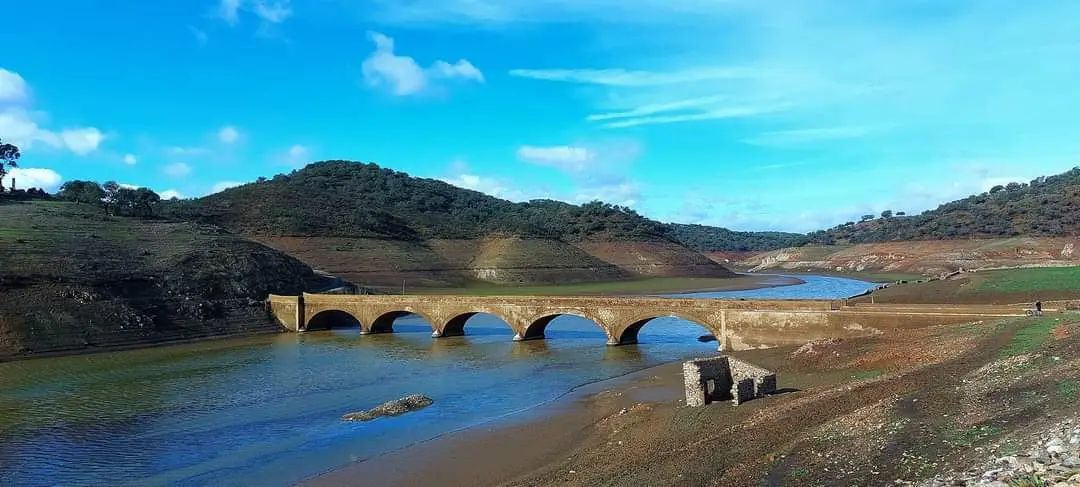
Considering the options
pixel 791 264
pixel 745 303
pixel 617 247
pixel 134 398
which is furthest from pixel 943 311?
pixel 791 264

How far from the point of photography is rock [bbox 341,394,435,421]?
25170 mm

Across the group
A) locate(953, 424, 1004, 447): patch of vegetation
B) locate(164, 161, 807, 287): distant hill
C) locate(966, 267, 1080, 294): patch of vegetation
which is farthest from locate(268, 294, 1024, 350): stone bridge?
locate(164, 161, 807, 287): distant hill

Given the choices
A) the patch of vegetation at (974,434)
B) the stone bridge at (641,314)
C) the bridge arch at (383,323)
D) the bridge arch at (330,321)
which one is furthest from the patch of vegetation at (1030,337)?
the bridge arch at (330,321)

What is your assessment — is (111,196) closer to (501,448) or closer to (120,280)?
(120,280)

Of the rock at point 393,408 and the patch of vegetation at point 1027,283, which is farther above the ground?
the patch of vegetation at point 1027,283

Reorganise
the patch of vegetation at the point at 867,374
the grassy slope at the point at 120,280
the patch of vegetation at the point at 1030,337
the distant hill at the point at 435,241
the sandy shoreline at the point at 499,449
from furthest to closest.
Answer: the distant hill at the point at 435,241, the grassy slope at the point at 120,280, the patch of vegetation at the point at 867,374, the patch of vegetation at the point at 1030,337, the sandy shoreline at the point at 499,449

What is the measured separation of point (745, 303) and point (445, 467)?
2394 centimetres

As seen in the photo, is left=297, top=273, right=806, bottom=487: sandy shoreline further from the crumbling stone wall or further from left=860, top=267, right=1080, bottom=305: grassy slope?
left=860, top=267, right=1080, bottom=305: grassy slope

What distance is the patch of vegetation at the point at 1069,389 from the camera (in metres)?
13.0

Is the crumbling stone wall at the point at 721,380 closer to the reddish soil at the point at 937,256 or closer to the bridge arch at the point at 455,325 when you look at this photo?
the bridge arch at the point at 455,325

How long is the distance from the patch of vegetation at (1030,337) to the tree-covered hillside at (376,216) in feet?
306

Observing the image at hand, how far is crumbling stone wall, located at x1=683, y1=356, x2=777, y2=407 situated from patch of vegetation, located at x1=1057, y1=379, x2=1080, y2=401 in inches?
305

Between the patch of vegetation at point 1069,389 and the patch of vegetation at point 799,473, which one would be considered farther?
the patch of vegetation at point 1069,389

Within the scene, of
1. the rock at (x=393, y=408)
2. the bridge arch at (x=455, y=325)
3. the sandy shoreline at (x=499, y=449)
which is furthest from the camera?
the bridge arch at (x=455, y=325)
